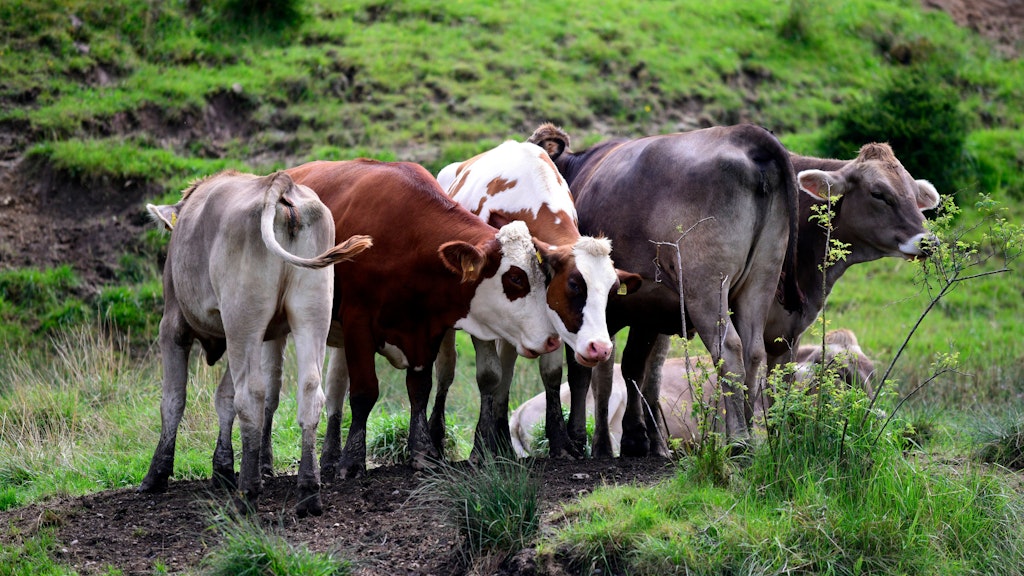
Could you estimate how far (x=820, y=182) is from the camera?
9703mm

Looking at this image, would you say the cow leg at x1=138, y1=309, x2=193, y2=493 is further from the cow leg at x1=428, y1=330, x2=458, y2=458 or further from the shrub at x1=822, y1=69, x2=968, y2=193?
the shrub at x1=822, y1=69, x2=968, y2=193

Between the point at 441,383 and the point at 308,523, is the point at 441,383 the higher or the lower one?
the lower one

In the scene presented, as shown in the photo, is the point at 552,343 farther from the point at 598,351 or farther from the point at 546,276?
the point at 598,351

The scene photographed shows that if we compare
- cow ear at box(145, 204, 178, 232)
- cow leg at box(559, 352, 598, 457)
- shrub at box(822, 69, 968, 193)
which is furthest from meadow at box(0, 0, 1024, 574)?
cow ear at box(145, 204, 178, 232)

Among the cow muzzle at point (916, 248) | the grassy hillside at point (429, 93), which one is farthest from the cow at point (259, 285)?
the grassy hillside at point (429, 93)

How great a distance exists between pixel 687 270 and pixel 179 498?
3.97 meters

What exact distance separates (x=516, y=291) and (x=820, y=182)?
2953 mm

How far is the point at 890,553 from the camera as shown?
664 centimetres

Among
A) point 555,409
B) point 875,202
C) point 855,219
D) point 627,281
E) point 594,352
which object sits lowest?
point 555,409

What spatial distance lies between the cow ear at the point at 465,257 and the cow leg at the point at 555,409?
1555mm

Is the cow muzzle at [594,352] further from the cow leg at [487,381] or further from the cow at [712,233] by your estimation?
the cow leg at [487,381]

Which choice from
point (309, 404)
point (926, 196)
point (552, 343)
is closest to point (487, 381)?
point (552, 343)

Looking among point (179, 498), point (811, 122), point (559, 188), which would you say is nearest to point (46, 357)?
point (179, 498)

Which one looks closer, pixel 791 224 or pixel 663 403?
pixel 791 224
